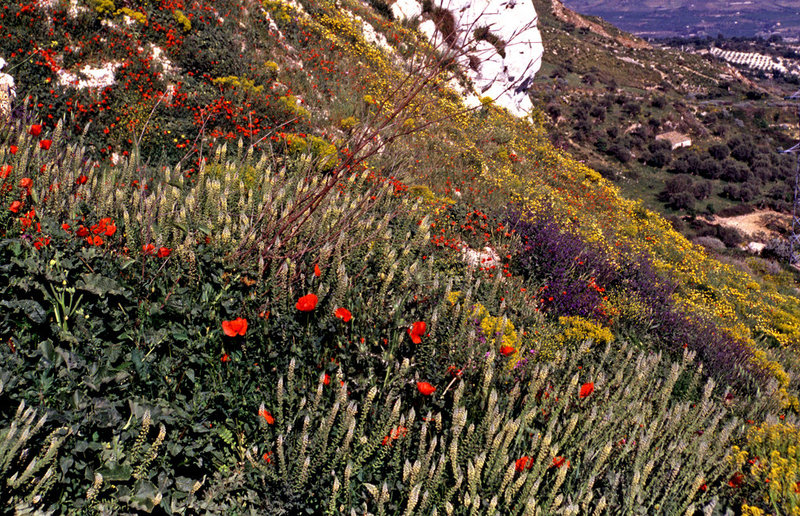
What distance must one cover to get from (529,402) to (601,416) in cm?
60

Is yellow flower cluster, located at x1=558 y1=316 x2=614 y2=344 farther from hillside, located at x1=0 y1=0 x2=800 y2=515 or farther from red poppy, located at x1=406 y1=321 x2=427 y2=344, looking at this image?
red poppy, located at x1=406 y1=321 x2=427 y2=344

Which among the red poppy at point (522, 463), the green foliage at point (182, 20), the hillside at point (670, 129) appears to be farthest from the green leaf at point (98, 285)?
the hillside at point (670, 129)

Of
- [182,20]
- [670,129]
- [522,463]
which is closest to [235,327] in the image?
[522,463]

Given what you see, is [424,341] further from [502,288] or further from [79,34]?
[79,34]

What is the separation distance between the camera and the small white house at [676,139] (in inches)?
1571

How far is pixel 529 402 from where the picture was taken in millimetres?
2629

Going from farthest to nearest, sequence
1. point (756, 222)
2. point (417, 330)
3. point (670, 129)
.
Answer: point (670, 129) < point (756, 222) < point (417, 330)

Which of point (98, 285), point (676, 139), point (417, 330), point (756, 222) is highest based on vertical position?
point (676, 139)

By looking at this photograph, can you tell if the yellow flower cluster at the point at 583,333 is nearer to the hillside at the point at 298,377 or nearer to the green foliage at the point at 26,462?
the hillside at the point at 298,377

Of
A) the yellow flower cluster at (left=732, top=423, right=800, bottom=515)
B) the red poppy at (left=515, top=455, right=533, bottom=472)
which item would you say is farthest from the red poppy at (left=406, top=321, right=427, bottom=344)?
the yellow flower cluster at (left=732, top=423, right=800, bottom=515)

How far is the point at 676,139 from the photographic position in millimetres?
41250

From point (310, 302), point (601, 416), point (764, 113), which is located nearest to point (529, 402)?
point (601, 416)

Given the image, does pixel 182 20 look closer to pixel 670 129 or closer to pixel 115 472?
pixel 115 472

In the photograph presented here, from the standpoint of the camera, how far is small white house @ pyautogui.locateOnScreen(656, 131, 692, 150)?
39.9 meters
